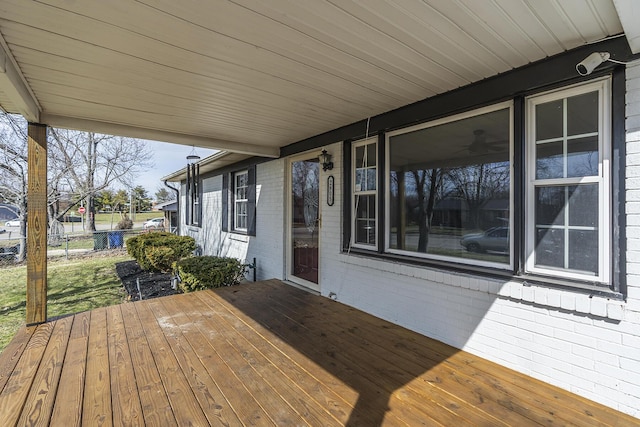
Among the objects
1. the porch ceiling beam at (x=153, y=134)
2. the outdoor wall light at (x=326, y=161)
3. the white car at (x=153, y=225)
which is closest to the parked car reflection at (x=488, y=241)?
the outdoor wall light at (x=326, y=161)

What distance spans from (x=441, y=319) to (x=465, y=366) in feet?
1.62

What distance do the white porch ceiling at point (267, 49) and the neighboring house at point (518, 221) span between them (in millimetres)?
309

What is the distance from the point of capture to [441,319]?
2.83 metres

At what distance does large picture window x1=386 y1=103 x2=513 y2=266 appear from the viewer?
8.41 ft

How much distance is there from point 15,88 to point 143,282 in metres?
5.25

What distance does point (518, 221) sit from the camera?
93.6 inches

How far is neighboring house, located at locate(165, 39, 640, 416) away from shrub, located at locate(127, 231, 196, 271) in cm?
501

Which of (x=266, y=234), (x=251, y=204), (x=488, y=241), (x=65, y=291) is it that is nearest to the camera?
(x=488, y=241)

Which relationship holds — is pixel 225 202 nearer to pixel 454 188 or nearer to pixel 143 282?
pixel 143 282

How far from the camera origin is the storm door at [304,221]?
4.77 meters

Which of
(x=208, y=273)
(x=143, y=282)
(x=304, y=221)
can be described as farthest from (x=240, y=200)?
(x=143, y=282)

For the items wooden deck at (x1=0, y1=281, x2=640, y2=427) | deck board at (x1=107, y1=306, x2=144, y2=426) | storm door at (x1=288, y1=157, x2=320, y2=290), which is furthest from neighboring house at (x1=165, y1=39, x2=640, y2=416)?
deck board at (x1=107, y1=306, x2=144, y2=426)

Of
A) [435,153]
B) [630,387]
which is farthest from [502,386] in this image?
A: [435,153]

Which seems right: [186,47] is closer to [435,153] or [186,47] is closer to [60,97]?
[60,97]
